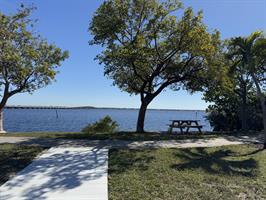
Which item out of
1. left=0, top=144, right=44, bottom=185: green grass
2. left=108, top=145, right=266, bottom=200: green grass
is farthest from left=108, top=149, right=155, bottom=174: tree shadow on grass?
left=0, top=144, right=44, bottom=185: green grass

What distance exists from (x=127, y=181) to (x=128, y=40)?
444 inches

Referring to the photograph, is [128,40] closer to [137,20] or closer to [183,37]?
[137,20]

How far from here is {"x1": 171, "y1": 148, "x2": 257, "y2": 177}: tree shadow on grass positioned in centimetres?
873

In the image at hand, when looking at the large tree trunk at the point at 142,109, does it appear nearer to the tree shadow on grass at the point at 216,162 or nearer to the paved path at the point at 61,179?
the tree shadow on grass at the point at 216,162

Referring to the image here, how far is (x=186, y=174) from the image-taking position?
8156 mm

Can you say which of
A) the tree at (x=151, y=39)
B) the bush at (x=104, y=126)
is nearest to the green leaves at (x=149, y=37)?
the tree at (x=151, y=39)

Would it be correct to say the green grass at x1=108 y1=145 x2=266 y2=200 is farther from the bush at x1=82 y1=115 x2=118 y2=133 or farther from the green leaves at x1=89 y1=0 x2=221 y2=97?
the bush at x1=82 y1=115 x2=118 y2=133

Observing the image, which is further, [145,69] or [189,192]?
[145,69]

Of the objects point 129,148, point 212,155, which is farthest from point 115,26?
point 212,155

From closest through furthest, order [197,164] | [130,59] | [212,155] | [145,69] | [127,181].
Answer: [127,181] → [197,164] → [212,155] → [130,59] → [145,69]

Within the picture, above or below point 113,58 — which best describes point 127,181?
below

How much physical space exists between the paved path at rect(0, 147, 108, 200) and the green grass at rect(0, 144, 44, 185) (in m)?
0.23

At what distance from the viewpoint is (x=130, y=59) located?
15.9 metres

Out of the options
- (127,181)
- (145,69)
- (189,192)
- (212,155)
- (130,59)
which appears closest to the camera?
(189,192)
